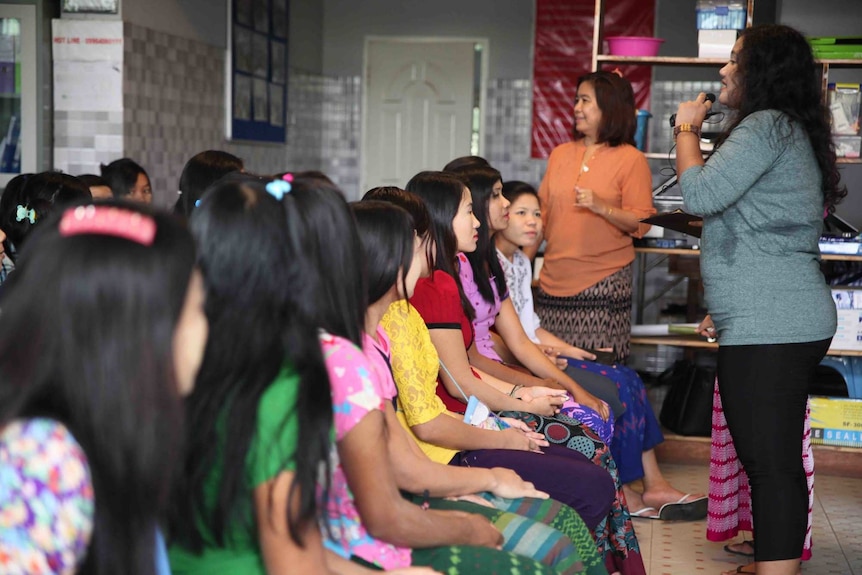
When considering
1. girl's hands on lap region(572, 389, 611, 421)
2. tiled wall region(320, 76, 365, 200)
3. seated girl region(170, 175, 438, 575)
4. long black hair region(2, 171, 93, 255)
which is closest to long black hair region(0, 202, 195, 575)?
seated girl region(170, 175, 438, 575)

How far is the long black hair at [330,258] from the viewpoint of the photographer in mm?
1417

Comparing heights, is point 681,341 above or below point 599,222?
below

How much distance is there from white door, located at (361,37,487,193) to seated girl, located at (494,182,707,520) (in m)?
3.60

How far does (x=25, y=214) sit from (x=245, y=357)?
1.56 meters

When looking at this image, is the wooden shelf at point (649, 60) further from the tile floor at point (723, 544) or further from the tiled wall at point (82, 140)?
the tiled wall at point (82, 140)

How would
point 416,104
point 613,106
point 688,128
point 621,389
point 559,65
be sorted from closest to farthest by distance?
point 688,128 → point 621,389 → point 613,106 → point 559,65 → point 416,104

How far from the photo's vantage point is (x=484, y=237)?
3.13 m

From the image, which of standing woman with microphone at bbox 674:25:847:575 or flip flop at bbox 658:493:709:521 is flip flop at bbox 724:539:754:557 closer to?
flip flop at bbox 658:493:709:521

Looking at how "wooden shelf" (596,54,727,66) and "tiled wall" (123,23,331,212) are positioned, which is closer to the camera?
"wooden shelf" (596,54,727,66)

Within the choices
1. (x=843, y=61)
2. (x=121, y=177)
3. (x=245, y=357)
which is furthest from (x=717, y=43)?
(x=245, y=357)

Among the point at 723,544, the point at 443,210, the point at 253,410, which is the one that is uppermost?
the point at 443,210

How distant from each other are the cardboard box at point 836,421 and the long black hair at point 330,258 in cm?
303

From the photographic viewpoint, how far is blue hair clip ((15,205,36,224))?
2.60 metres

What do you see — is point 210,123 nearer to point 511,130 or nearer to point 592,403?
point 511,130
